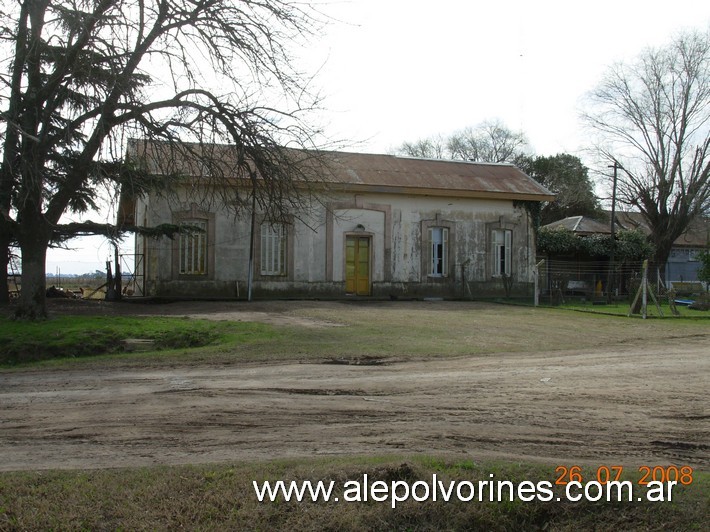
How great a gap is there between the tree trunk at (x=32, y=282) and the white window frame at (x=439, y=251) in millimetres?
15949

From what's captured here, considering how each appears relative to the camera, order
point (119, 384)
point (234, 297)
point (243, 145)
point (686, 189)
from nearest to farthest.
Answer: point (119, 384) < point (243, 145) < point (234, 297) < point (686, 189)

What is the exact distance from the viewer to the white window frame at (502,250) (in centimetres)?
2806

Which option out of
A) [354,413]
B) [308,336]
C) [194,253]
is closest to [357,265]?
[194,253]

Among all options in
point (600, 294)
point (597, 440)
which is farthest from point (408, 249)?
point (597, 440)

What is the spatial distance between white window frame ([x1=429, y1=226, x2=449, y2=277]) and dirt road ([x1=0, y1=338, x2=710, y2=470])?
16.1 m

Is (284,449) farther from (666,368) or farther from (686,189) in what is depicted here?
(686,189)

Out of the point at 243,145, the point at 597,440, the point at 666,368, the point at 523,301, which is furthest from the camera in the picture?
the point at 523,301

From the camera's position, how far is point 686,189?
3556 cm

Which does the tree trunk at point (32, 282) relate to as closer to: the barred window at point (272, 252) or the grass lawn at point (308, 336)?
the grass lawn at point (308, 336)

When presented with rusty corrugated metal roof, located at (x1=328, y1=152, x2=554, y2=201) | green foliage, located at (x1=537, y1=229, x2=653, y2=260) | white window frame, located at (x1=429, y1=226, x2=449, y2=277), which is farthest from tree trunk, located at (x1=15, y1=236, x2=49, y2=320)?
green foliage, located at (x1=537, y1=229, x2=653, y2=260)

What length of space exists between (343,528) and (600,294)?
27.4 meters

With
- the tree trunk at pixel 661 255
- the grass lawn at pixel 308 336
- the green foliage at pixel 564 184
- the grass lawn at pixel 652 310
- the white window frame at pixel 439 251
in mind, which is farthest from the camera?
the green foliage at pixel 564 184
